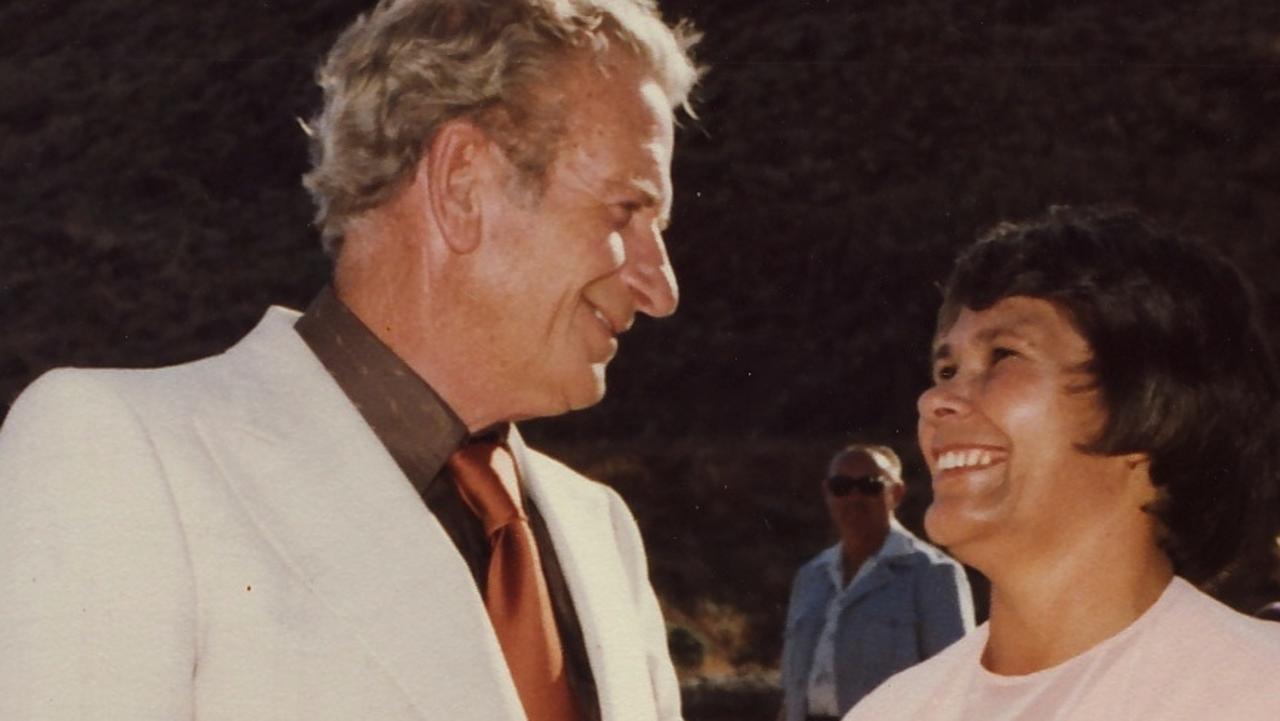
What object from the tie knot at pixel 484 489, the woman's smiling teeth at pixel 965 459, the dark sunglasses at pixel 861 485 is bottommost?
the dark sunglasses at pixel 861 485

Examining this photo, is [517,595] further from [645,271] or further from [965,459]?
[965,459]

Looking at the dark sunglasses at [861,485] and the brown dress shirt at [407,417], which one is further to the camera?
the dark sunglasses at [861,485]

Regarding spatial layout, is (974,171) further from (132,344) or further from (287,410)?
(287,410)

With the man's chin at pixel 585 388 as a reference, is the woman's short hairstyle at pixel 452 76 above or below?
above

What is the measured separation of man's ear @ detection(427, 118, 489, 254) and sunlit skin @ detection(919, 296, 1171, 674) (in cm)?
80

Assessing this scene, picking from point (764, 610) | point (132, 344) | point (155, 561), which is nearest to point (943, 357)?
point (155, 561)

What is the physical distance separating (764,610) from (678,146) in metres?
4.67

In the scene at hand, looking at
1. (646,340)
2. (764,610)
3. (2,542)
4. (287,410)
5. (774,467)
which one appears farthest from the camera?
(646,340)

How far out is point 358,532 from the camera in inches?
67.2

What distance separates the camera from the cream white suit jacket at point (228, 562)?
1493mm

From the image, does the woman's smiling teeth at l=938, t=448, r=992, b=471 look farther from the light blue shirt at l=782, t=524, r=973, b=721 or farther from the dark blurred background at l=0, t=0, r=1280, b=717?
the dark blurred background at l=0, t=0, r=1280, b=717

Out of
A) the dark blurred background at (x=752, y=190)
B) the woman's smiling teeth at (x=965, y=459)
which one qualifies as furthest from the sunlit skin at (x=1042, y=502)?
the dark blurred background at (x=752, y=190)

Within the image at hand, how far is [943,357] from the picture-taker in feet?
8.12

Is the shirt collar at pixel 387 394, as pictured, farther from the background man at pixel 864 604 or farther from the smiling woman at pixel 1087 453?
the background man at pixel 864 604
